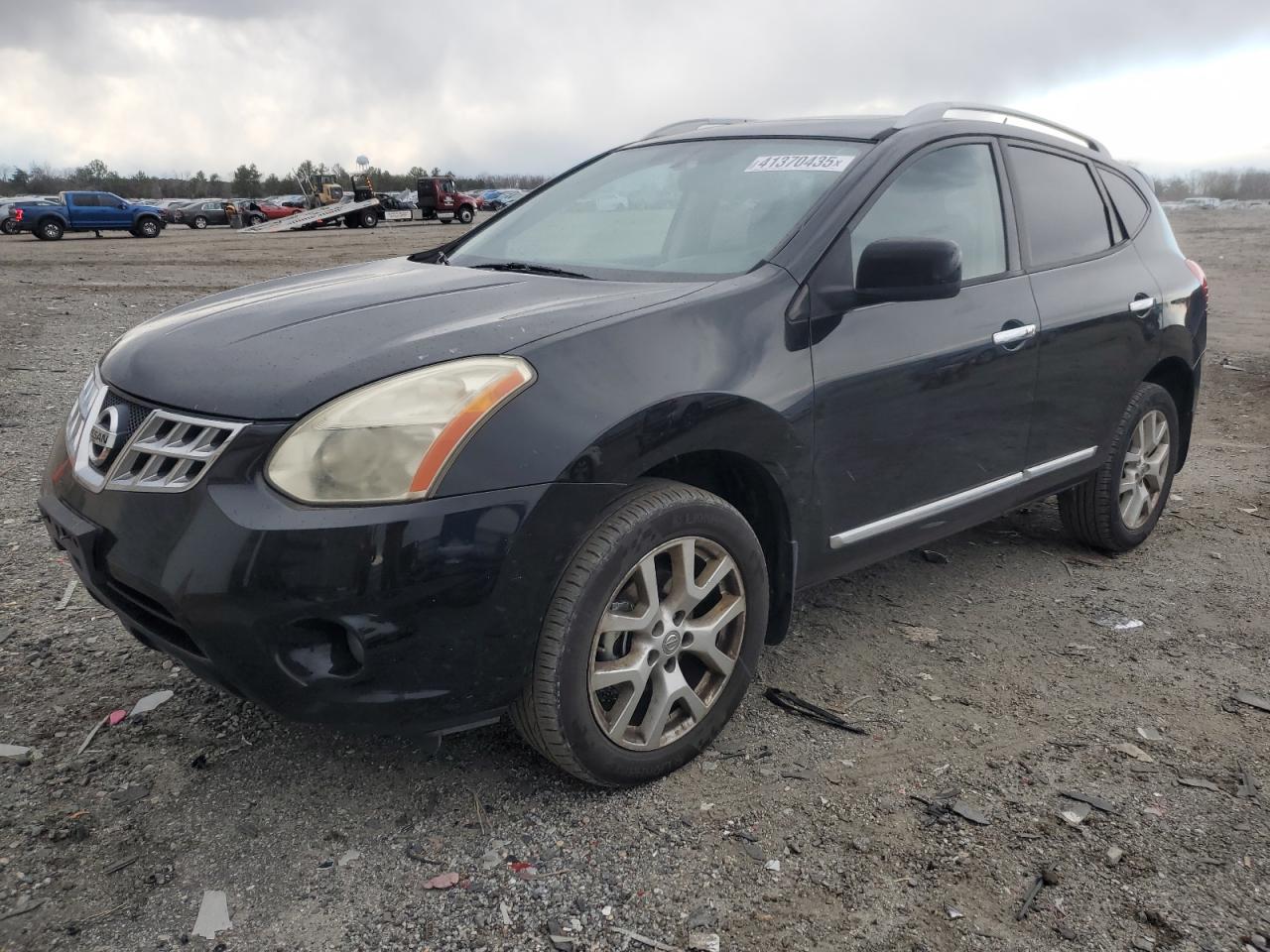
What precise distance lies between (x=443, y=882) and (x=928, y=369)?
198 centimetres

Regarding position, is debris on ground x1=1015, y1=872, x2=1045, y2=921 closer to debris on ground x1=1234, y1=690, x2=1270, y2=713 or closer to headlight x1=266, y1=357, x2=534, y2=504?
debris on ground x1=1234, y1=690, x2=1270, y2=713

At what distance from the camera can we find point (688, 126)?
396cm

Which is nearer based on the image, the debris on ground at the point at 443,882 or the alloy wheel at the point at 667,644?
the debris on ground at the point at 443,882

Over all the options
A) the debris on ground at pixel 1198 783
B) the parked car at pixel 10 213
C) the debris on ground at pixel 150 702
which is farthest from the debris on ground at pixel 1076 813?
the parked car at pixel 10 213

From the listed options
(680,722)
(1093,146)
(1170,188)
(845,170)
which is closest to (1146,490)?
(1093,146)

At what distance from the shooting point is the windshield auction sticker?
3072mm

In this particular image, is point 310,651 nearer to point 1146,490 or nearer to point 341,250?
point 1146,490

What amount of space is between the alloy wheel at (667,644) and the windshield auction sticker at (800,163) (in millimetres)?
1312

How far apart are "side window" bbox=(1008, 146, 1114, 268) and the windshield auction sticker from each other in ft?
2.95

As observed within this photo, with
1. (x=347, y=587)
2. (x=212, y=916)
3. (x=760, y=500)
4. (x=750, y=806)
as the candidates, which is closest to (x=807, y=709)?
(x=750, y=806)

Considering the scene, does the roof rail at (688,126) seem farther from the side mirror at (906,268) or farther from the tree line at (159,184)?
the tree line at (159,184)

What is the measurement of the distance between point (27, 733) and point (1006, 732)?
2.78 meters

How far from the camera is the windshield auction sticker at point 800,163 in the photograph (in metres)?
3.07

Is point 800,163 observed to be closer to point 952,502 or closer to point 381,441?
point 952,502
